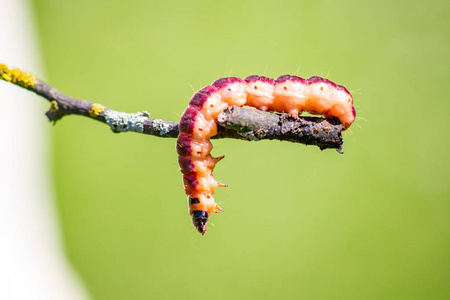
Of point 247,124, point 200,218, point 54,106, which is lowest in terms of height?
point 200,218

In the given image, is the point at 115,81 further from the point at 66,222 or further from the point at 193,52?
the point at 66,222

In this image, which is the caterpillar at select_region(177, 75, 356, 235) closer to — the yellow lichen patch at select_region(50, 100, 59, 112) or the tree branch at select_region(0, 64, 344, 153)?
the tree branch at select_region(0, 64, 344, 153)

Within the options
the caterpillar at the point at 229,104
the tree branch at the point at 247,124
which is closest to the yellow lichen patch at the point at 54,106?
the tree branch at the point at 247,124

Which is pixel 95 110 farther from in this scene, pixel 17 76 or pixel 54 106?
pixel 17 76

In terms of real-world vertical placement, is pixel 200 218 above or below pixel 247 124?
below

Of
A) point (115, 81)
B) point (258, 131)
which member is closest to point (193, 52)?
point (115, 81)

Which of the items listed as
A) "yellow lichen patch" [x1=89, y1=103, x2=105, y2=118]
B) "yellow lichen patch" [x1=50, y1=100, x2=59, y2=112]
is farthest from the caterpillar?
"yellow lichen patch" [x1=50, y1=100, x2=59, y2=112]

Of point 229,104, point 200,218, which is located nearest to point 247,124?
point 229,104

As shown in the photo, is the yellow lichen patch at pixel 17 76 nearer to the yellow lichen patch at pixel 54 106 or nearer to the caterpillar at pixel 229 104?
the yellow lichen patch at pixel 54 106
